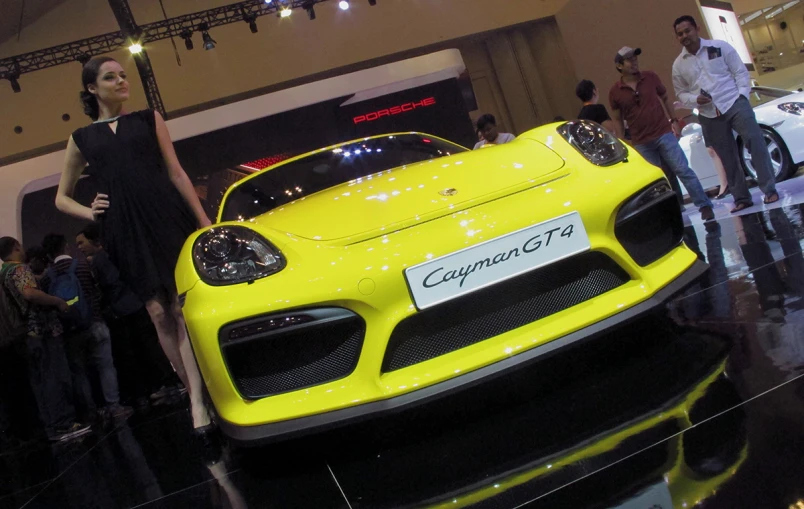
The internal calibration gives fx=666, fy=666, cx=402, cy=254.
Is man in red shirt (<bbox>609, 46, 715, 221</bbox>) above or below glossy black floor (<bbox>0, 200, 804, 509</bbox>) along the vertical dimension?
above

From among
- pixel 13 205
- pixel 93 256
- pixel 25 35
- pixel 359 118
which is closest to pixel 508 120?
pixel 359 118

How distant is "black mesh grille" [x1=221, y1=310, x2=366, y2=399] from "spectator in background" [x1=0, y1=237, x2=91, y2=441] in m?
Result: 2.92

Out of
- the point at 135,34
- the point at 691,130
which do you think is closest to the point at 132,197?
the point at 691,130

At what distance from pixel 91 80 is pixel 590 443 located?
233 centimetres

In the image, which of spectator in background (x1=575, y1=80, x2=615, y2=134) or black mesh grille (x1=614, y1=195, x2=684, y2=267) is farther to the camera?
spectator in background (x1=575, y1=80, x2=615, y2=134)

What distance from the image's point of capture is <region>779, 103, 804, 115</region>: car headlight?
5.38 m

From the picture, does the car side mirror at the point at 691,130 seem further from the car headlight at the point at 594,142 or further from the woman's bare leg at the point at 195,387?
the woman's bare leg at the point at 195,387

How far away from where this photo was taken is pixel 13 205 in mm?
7367

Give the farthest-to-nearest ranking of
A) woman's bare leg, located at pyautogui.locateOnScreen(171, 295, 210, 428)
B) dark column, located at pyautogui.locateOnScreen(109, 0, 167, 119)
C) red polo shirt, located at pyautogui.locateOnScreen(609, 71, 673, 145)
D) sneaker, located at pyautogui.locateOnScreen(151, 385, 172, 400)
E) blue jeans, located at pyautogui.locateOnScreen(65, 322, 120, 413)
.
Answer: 1. dark column, located at pyautogui.locateOnScreen(109, 0, 167, 119)
2. sneaker, located at pyautogui.locateOnScreen(151, 385, 172, 400)
3. red polo shirt, located at pyautogui.locateOnScreen(609, 71, 673, 145)
4. blue jeans, located at pyautogui.locateOnScreen(65, 322, 120, 413)
5. woman's bare leg, located at pyautogui.locateOnScreen(171, 295, 210, 428)

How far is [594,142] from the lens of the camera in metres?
2.27

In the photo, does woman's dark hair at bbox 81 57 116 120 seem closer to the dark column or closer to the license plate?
the license plate

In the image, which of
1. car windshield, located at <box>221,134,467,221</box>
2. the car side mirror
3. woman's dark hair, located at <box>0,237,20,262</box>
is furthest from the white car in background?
woman's dark hair, located at <box>0,237,20,262</box>

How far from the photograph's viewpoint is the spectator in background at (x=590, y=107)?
16.2ft

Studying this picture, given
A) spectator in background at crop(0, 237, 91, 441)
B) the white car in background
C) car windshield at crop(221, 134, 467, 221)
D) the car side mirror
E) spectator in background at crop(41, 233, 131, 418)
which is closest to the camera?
car windshield at crop(221, 134, 467, 221)
